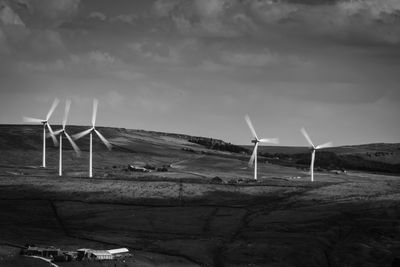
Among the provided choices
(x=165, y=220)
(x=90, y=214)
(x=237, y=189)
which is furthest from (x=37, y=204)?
(x=237, y=189)

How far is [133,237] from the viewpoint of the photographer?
114 metres

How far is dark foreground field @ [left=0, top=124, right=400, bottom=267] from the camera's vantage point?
106 metres

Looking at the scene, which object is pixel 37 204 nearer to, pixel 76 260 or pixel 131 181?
pixel 131 181

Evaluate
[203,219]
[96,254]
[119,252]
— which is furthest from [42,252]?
[203,219]

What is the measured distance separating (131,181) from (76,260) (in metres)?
73.0

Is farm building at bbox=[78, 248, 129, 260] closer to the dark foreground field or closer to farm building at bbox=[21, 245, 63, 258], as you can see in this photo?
the dark foreground field

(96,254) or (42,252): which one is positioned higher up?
(42,252)

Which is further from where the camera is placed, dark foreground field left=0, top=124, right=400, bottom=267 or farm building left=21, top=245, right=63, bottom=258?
dark foreground field left=0, top=124, right=400, bottom=267

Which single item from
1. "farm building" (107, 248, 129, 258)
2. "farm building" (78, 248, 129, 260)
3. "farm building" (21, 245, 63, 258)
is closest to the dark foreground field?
"farm building" (107, 248, 129, 258)

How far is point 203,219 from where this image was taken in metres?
130

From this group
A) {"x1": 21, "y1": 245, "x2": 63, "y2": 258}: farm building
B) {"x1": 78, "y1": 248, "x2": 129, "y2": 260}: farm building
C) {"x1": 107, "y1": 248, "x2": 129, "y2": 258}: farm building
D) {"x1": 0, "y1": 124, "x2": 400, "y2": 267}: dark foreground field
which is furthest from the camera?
{"x1": 0, "y1": 124, "x2": 400, "y2": 267}: dark foreground field

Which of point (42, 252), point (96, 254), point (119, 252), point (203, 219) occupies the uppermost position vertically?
point (203, 219)

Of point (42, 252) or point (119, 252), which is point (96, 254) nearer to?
point (119, 252)

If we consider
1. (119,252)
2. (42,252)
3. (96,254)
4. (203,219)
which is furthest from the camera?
(203,219)
